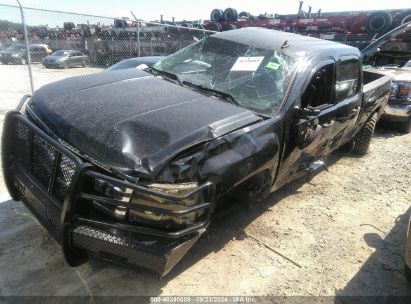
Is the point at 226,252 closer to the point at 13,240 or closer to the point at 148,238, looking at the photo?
the point at 148,238

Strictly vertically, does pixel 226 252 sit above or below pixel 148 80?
below

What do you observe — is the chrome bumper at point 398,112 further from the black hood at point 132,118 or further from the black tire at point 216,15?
the black tire at point 216,15

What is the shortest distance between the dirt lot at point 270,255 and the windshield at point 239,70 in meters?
1.00

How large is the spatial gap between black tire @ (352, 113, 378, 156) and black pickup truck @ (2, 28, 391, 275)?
187 centimetres

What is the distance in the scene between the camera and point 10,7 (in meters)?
6.25

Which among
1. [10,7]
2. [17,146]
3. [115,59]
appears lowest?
[115,59]

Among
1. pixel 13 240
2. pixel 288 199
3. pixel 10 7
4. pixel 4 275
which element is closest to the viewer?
pixel 4 275

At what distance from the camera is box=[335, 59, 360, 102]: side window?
151 inches

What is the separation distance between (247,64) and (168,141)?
4.96 feet

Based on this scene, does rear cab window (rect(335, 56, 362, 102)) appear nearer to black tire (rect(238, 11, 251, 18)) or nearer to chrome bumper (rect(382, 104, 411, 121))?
chrome bumper (rect(382, 104, 411, 121))

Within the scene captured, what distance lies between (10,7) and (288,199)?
235 inches

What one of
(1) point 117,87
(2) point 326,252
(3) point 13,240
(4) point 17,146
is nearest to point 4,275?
(3) point 13,240

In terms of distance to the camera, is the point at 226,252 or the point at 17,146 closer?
the point at 17,146

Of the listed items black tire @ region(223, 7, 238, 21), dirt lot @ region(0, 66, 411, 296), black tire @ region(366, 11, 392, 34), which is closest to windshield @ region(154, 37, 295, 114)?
dirt lot @ region(0, 66, 411, 296)
